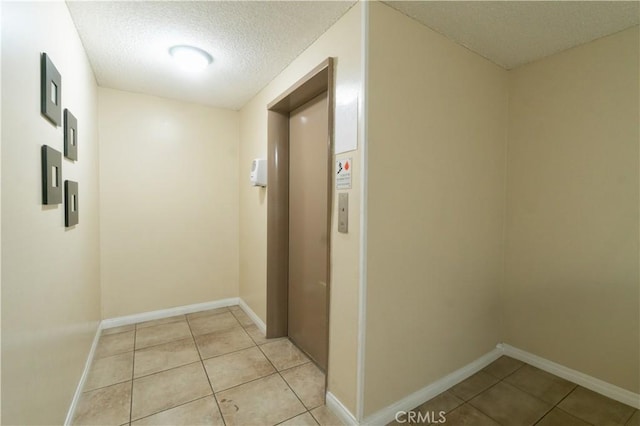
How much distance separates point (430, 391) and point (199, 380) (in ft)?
5.32

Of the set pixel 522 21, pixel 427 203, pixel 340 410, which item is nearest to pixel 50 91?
pixel 427 203

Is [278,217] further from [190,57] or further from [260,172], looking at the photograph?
[190,57]

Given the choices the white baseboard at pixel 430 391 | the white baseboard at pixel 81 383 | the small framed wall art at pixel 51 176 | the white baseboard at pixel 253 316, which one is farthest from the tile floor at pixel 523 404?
the small framed wall art at pixel 51 176

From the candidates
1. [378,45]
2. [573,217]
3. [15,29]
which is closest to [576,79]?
[573,217]

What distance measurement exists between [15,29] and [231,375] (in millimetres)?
2209

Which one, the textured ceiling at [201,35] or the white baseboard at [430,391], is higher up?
the textured ceiling at [201,35]

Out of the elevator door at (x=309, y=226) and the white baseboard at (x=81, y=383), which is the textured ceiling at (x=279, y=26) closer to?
the elevator door at (x=309, y=226)

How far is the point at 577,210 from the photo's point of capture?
2.00 meters

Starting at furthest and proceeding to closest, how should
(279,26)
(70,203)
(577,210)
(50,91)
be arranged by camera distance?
(577,210)
(279,26)
(70,203)
(50,91)

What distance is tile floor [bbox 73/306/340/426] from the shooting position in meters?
1.70

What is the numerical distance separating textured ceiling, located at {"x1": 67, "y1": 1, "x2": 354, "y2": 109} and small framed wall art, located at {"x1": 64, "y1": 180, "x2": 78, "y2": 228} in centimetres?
103

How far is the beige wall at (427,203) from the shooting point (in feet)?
5.21

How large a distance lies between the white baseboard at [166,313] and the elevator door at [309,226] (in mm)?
1180

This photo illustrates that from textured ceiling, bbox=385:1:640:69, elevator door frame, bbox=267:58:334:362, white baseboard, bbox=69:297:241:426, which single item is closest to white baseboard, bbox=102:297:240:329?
white baseboard, bbox=69:297:241:426
